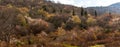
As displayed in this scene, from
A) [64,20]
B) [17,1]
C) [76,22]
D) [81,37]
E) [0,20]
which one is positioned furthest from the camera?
[17,1]

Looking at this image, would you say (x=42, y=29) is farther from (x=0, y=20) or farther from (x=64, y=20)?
(x=0, y=20)

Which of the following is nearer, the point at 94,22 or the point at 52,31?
the point at 52,31

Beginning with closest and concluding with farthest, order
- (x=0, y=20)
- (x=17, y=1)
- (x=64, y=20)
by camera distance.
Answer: (x=0, y=20) → (x=64, y=20) → (x=17, y=1)

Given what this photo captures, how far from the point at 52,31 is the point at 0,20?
5790cm

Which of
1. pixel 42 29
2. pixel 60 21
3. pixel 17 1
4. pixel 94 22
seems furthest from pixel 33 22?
pixel 17 1

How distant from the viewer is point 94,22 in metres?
99.5

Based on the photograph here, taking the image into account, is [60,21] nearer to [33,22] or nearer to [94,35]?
[33,22]

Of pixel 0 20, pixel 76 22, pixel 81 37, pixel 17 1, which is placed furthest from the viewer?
pixel 17 1

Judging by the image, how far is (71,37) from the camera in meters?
64.0

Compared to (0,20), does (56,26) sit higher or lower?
lower

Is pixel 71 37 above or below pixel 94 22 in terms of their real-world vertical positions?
above

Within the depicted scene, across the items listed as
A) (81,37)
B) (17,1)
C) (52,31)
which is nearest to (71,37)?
(81,37)

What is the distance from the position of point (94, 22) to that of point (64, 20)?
10044 millimetres

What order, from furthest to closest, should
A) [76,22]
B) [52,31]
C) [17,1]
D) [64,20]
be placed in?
[17,1]
[64,20]
[76,22]
[52,31]
